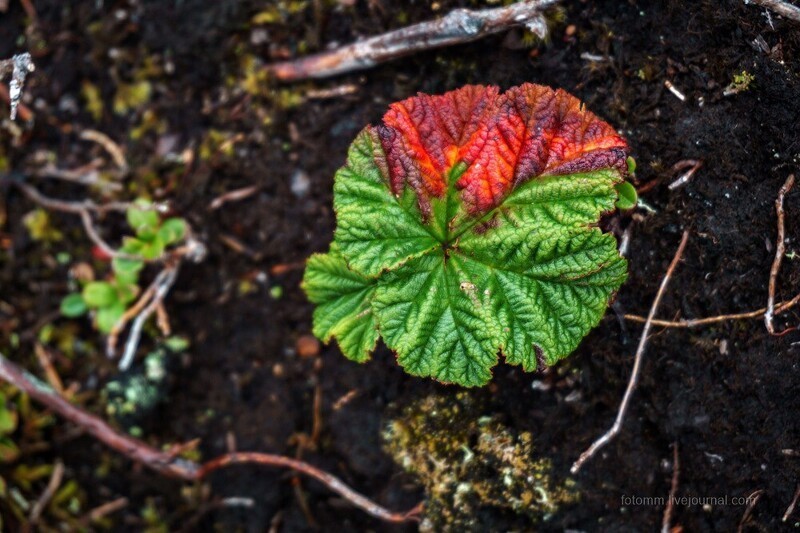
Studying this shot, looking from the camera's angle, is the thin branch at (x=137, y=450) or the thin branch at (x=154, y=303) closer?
the thin branch at (x=137, y=450)

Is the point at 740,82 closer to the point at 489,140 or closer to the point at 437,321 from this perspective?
the point at 489,140

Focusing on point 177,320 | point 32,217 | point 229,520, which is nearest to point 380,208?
point 177,320

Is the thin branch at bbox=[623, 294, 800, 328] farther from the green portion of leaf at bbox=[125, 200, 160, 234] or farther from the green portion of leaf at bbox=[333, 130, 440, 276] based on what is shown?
the green portion of leaf at bbox=[125, 200, 160, 234]

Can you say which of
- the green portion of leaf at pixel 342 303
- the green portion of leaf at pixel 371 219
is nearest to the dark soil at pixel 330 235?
the green portion of leaf at pixel 342 303

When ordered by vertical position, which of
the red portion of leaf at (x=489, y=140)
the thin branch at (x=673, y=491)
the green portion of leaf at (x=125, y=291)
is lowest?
the thin branch at (x=673, y=491)

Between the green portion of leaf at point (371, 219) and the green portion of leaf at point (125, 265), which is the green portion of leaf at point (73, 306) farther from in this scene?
the green portion of leaf at point (371, 219)

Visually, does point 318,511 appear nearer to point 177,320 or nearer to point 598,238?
point 177,320

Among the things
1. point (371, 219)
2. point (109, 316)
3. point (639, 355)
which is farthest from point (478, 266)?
point (109, 316)
